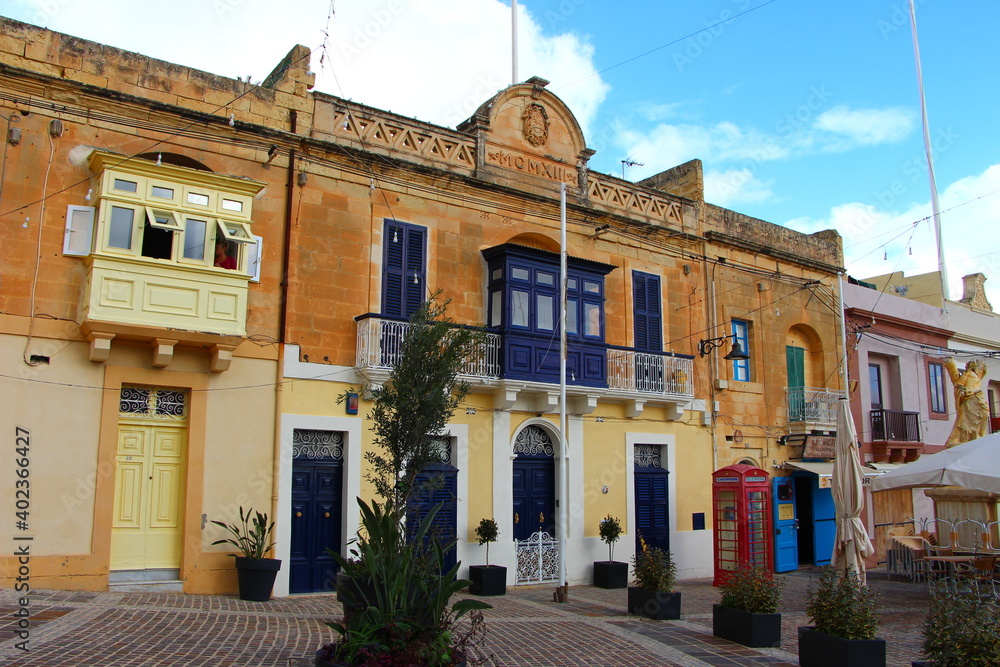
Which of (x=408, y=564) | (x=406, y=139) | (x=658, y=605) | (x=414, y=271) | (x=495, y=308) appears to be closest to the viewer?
(x=408, y=564)

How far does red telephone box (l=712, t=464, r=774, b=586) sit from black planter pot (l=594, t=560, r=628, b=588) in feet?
6.13

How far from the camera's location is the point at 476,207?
55.3 ft

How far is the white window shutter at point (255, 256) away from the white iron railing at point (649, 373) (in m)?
7.64

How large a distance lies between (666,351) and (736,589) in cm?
879

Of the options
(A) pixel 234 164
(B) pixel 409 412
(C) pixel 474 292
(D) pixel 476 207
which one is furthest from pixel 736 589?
(A) pixel 234 164

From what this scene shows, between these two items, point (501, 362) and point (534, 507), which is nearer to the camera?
point (501, 362)

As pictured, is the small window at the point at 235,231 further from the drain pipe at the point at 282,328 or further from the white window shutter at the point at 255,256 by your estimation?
the drain pipe at the point at 282,328

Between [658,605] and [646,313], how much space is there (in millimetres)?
8290

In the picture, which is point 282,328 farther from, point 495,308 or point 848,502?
point 848,502

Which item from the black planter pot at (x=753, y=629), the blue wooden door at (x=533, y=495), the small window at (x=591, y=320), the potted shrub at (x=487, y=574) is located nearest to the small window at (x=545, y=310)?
the small window at (x=591, y=320)

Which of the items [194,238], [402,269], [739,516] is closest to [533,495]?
[739,516]

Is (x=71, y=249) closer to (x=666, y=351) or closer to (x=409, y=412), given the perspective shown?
(x=409, y=412)

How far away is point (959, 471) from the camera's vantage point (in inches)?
551

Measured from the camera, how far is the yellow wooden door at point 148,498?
12539 millimetres
